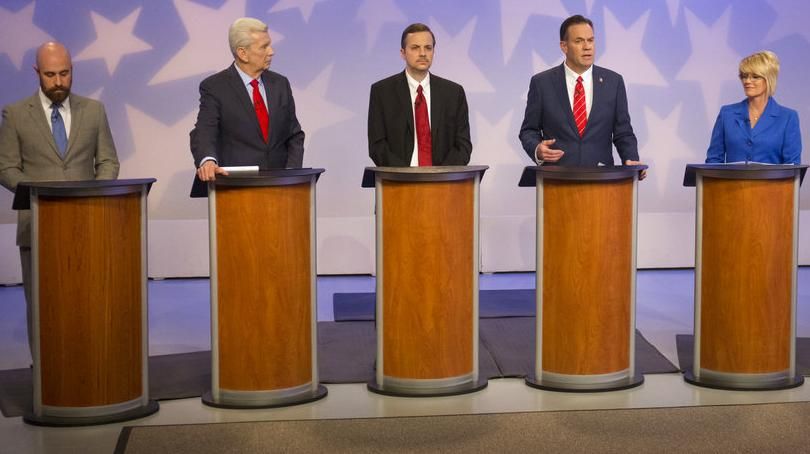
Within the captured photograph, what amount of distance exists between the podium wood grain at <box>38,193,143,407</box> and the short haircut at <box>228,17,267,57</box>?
92cm

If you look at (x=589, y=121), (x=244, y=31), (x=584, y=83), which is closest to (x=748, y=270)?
(x=589, y=121)

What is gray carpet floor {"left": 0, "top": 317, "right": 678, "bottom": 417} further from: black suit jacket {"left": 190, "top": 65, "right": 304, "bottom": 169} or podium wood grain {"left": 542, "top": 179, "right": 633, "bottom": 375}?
black suit jacket {"left": 190, "top": 65, "right": 304, "bottom": 169}

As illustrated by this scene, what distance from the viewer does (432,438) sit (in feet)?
13.0

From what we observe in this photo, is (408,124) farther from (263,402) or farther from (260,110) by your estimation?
(263,402)

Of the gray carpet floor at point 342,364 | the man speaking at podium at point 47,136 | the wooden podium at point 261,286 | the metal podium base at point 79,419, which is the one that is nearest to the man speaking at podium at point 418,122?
the wooden podium at point 261,286

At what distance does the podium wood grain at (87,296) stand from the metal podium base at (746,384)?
97.1 inches

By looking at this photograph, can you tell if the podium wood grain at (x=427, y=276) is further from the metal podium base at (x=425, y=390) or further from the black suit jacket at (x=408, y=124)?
the black suit jacket at (x=408, y=124)

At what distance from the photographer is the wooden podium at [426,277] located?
4516 millimetres

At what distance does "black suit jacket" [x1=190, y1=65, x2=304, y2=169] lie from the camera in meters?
4.79

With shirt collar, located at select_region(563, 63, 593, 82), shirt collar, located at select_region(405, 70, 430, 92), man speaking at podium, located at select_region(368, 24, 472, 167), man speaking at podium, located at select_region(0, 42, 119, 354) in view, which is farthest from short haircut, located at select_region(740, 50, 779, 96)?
man speaking at podium, located at select_region(0, 42, 119, 354)

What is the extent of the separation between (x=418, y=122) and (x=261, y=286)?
4.26 ft

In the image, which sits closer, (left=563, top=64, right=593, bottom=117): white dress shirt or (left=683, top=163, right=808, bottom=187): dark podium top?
(left=683, top=163, right=808, bottom=187): dark podium top

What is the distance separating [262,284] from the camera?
14.4 feet

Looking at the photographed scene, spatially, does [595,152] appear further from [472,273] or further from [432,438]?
[432,438]
